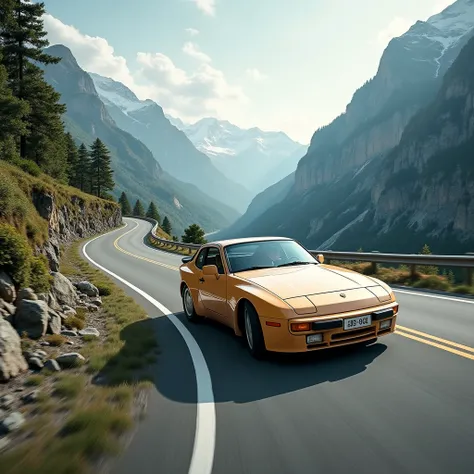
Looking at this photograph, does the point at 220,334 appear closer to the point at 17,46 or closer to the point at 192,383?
the point at 192,383

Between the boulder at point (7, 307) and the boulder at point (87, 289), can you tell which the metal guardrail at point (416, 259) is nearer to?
the boulder at point (87, 289)

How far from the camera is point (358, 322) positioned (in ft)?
16.4

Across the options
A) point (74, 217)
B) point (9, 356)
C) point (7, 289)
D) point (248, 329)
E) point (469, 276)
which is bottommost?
point (469, 276)

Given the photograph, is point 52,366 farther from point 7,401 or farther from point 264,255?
point 264,255

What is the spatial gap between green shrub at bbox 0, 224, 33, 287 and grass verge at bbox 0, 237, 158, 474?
4.86ft

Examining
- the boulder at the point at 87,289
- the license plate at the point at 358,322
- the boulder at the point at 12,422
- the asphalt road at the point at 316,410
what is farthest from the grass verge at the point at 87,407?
the boulder at the point at 87,289

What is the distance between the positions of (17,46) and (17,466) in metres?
32.9

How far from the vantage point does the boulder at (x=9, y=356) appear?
16.7 feet

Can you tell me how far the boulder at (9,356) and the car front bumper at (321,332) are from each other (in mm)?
2950

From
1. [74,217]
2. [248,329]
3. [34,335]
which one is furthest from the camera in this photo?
[74,217]

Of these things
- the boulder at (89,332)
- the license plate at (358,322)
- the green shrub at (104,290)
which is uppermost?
the license plate at (358,322)

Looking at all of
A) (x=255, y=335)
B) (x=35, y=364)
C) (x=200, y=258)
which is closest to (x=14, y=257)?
(x=35, y=364)

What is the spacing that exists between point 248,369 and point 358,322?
4.46ft

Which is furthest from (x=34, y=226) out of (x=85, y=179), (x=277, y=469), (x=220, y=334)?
(x=85, y=179)
